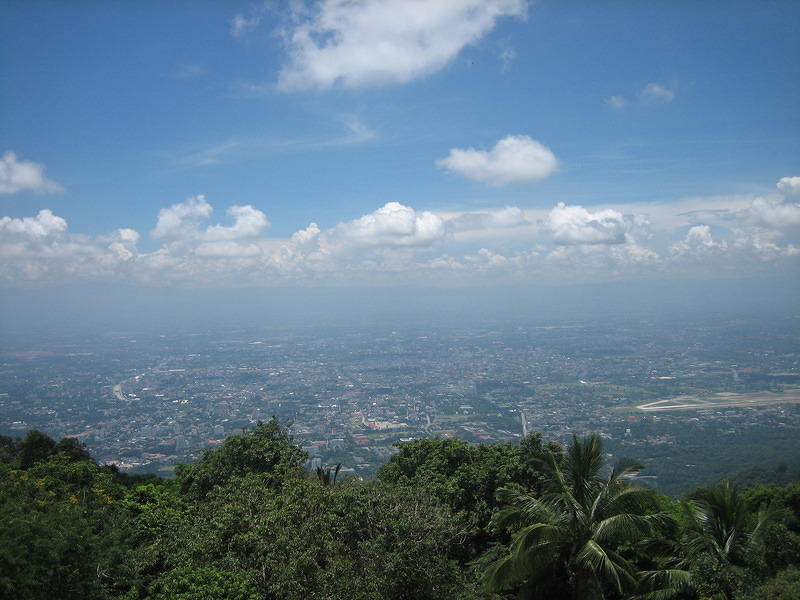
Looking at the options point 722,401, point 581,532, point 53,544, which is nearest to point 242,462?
→ point 53,544

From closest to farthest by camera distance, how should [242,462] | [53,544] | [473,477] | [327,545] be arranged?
1. [53,544]
2. [327,545]
3. [473,477]
4. [242,462]

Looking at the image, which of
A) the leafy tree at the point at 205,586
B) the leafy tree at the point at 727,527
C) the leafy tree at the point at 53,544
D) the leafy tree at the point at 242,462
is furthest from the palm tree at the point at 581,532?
the leafy tree at the point at 242,462

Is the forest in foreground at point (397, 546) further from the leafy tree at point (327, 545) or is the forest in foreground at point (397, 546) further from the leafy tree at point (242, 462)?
the leafy tree at point (242, 462)

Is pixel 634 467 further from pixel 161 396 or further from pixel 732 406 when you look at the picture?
pixel 161 396

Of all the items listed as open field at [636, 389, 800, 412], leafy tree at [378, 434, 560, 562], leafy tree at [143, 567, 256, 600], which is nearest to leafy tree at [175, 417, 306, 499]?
leafy tree at [378, 434, 560, 562]

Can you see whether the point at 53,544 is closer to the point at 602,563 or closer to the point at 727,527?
the point at 602,563

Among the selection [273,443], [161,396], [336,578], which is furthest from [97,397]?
[336,578]

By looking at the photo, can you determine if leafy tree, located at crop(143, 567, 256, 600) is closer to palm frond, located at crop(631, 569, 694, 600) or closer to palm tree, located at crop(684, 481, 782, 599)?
palm frond, located at crop(631, 569, 694, 600)
